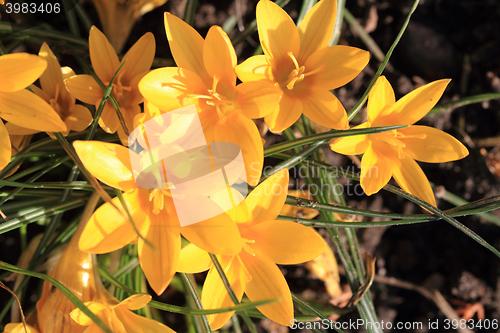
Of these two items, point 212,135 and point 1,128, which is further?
point 212,135

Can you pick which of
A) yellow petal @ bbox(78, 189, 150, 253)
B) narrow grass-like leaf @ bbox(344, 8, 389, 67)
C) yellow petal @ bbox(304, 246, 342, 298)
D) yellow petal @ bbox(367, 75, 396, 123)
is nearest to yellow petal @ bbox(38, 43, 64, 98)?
yellow petal @ bbox(78, 189, 150, 253)

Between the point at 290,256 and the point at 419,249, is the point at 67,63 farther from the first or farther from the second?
the point at 419,249

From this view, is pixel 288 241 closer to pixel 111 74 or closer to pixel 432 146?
pixel 432 146

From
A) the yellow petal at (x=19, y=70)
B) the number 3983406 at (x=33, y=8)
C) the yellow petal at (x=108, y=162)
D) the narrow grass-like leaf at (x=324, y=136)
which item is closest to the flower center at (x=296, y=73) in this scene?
the narrow grass-like leaf at (x=324, y=136)

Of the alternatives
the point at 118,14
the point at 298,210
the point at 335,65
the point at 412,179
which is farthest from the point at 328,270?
the point at 118,14

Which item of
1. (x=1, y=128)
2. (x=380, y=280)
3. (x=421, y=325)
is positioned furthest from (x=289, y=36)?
(x=421, y=325)
